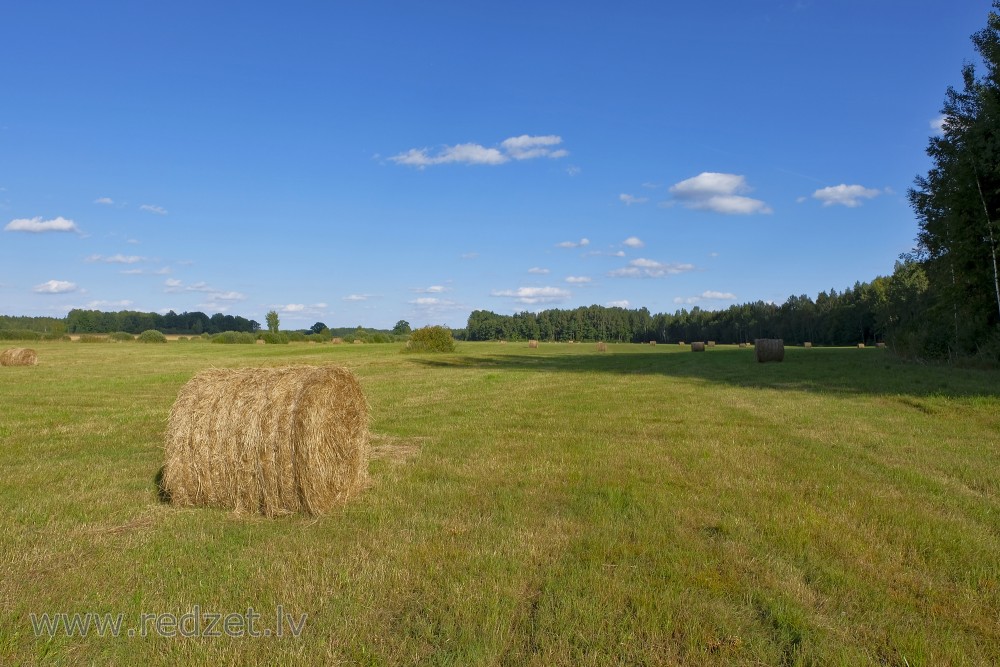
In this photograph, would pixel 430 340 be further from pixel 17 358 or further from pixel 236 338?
pixel 236 338

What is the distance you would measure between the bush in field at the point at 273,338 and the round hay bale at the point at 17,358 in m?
44.4

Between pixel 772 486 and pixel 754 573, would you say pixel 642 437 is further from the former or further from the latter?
pixel 754 573

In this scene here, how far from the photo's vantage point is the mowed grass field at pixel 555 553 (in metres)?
4.21

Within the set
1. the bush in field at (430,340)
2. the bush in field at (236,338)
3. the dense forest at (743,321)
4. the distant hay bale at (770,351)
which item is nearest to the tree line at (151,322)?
the bush in field at (236,338)

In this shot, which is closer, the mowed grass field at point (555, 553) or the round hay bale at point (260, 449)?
the mowed grass field at point (555, 553)

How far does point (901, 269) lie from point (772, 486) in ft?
305

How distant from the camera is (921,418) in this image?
13.6m

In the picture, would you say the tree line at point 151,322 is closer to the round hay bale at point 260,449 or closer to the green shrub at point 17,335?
the green shrub at point 17,335

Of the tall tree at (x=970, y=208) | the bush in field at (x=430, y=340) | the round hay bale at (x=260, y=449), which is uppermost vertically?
the tall tree at (x=970, y=208)

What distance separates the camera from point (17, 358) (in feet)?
109

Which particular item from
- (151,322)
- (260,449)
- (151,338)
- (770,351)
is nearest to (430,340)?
(770,351)

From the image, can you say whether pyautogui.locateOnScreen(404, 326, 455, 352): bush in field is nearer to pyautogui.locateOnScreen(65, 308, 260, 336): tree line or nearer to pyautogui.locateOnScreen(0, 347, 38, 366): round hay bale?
pyautogui.locateOnScreen(0, 347, 38, 366): round hay bale

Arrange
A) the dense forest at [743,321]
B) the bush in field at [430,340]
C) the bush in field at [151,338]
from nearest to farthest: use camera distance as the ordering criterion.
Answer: the bush in field at [430,340] → the bush in field at [151,338] → the dense forest at [743,321]

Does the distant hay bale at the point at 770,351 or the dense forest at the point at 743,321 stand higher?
the dense forest at the point at 743,321
